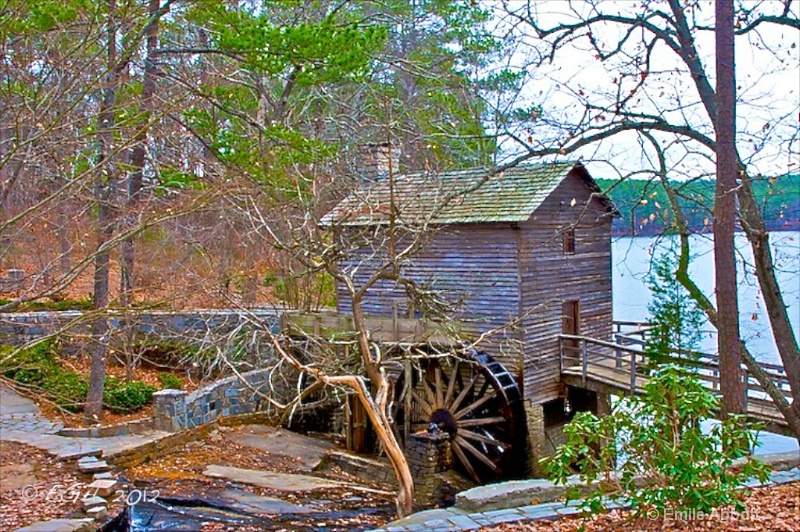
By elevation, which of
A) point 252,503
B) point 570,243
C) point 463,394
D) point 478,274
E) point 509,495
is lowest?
point 252,503

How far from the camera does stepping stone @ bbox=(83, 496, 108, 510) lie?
761 centimetres

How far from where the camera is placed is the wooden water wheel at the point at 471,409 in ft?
49.2

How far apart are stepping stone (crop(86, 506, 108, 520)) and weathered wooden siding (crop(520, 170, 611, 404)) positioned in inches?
371

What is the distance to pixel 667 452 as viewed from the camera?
197 inches

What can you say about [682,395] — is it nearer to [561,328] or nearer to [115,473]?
[115,473]

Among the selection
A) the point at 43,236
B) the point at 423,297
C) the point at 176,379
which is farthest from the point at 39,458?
the point at 43,236

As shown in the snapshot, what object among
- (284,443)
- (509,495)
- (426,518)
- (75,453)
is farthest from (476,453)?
(426,518)

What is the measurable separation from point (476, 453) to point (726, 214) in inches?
386

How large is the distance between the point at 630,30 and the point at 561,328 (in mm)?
10333

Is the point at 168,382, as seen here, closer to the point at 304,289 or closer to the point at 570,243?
the point at 304,289

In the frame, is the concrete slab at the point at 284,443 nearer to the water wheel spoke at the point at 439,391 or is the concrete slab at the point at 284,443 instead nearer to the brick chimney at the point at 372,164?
the water wheel spoke at the point at 439,391

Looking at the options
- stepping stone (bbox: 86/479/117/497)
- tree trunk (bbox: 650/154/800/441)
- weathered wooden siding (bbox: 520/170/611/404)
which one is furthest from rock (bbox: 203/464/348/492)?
tree trunk (bbox: 650/154/800/441)

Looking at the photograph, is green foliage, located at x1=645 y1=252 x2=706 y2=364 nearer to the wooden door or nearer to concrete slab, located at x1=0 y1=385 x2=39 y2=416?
the wooden door

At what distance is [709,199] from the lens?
279 inches
